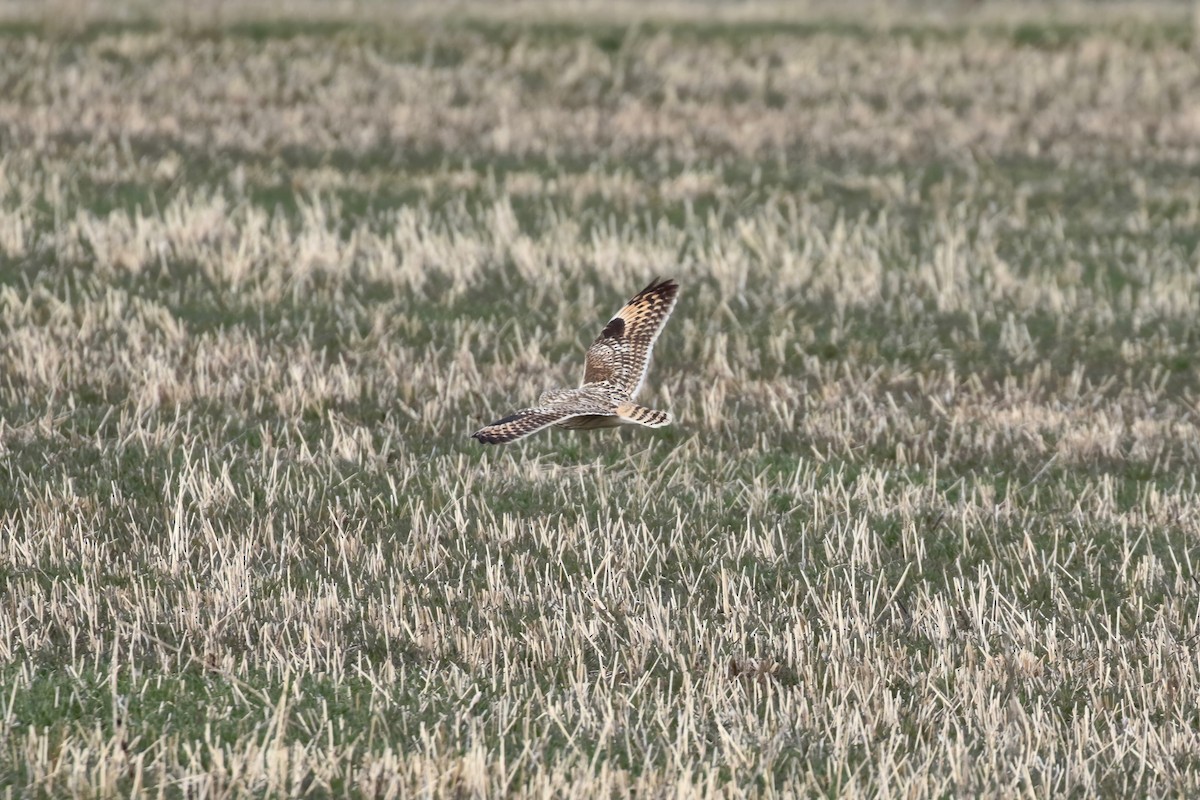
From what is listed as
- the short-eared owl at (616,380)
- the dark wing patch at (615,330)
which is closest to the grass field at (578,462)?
the short-eared owl at (616,380)

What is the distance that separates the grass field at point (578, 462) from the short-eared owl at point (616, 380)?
53 centimetres

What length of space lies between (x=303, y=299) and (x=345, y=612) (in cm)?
573

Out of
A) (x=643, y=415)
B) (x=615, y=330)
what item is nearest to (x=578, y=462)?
(x=615, y=330)

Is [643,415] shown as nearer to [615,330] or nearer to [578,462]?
[615,330]

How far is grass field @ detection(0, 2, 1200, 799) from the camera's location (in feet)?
18.3

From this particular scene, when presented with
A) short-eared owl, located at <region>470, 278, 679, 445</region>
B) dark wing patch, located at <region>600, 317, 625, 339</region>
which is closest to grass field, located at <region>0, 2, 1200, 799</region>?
short-eared owl, located at <region>470, 278, 679, 445</region>

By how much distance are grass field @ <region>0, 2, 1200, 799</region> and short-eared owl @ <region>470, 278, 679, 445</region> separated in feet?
1.72

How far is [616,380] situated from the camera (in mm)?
7809

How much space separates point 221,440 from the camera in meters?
9.14

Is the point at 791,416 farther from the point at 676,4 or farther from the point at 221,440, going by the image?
the point at 676,4

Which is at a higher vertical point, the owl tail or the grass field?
the owl tail

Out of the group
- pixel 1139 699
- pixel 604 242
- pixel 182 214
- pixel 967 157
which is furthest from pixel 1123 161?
pixel 1139 699

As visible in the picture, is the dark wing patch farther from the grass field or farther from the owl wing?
the grass field

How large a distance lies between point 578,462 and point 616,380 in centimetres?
140
